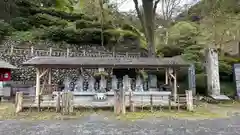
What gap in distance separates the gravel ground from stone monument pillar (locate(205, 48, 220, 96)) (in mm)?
5478

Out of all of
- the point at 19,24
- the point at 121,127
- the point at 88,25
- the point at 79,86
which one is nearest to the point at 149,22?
the point at 79,86

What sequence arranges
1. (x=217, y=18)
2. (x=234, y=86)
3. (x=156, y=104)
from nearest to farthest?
(x=156, y=104) → (x=234, y=86) → (x=217, y=18)

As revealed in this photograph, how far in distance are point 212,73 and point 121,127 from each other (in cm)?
894

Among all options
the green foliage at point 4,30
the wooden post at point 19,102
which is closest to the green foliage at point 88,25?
the green foliage at point 4,30

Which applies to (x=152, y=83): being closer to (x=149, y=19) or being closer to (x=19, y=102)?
(x=149, y=19)

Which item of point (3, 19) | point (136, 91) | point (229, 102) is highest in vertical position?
point (3, 19)

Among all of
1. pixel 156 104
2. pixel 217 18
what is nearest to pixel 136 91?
pixel 156 104

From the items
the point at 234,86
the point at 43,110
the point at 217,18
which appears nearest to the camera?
the point at 43,110

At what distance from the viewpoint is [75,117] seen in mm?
8148

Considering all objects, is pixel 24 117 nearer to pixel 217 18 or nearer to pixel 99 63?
pixel 99 63

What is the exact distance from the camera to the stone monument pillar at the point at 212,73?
13062mm

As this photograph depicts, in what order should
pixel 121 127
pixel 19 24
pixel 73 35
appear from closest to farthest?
pixel 121 127 → pixel 73 35 → pixel 19 24

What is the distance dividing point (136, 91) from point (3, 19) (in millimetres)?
17498

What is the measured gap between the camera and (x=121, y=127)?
6613 millimetres
